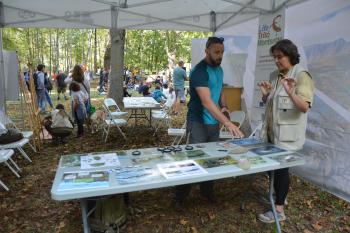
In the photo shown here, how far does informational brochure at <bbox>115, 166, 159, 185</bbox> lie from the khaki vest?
120cm

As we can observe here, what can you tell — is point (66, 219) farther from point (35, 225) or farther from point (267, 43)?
point (267, 43)

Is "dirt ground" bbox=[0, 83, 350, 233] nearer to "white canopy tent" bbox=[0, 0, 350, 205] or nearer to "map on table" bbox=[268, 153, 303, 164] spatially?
"white canopy tent" bbox=[0, 0, 350, 205]

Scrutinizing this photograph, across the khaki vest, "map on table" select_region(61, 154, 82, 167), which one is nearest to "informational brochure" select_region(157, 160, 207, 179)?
"map on table" select_region(61, 154, 82, 167)

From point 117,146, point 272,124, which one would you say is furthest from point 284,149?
point 117,146

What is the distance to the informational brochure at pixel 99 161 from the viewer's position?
221 cm

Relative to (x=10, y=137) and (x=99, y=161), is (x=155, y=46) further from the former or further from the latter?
(x=99, y=161)

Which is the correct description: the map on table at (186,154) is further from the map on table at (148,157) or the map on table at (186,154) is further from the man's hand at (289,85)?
the man's hand at (289,85)

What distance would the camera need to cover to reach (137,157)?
7.91 ft

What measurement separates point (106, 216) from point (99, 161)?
520mm

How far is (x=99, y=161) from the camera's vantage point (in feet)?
7.58

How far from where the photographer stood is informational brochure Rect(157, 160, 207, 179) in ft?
6.65

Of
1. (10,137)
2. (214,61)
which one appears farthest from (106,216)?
(10,137)

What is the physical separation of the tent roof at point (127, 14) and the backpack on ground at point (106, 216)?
3.79 meters

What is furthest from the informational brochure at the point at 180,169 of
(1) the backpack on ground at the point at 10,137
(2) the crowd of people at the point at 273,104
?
(1) the backpack on ground at the point at 10,137
